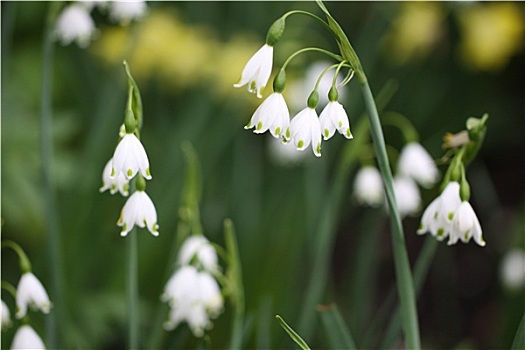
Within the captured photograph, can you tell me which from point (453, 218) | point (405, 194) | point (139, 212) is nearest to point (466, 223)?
point (453, 218)

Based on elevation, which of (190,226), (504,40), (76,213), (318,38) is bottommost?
(190,226)

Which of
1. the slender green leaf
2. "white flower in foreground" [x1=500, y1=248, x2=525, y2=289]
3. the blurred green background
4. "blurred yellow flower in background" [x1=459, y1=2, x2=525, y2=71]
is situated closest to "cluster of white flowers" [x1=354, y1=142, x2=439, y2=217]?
the blurred green background

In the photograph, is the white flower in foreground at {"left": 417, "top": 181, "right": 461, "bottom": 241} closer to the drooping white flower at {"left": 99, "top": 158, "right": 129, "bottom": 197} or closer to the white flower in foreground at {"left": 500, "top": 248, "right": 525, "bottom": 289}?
the drooping white flower at {"left": 99, "top": 158, "right": 129, "bottom": 197}

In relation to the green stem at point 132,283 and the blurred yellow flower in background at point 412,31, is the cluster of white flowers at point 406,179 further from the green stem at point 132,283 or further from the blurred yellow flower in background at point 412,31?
the blurred yellow flower in background at point 412,31

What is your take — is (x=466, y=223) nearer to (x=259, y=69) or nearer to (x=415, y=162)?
(x=259, y=69)

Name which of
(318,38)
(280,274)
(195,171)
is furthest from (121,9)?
(318,38)

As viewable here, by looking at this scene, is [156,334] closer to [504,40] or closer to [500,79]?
[504,40]

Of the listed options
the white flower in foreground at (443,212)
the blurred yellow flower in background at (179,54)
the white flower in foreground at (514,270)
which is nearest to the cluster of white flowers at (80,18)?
the white flower in foreground at (443,212)
